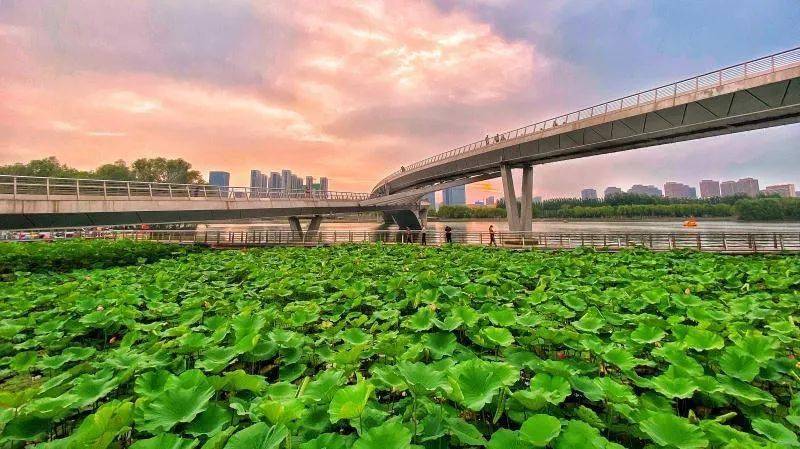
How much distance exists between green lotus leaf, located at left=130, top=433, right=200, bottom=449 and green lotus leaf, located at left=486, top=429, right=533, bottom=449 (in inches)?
49.6

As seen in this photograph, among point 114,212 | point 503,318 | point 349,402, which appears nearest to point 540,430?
point 349,402

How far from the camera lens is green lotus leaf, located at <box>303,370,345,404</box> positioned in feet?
6.38

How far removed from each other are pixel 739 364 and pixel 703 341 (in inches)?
13.5

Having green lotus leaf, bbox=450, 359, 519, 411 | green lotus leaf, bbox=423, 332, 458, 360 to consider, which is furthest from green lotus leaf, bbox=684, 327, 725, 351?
green lotus leaf, bbox=423, 332, 458, 360

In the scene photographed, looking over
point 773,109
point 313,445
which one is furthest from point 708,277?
point 773,109

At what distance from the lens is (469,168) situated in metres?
35.8

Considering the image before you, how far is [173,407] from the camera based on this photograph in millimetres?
1765

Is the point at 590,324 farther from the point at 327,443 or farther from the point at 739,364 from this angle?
the point at 327,443

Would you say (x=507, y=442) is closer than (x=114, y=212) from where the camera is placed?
Yes

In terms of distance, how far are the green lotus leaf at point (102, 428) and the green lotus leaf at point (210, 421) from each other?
28 centimetres

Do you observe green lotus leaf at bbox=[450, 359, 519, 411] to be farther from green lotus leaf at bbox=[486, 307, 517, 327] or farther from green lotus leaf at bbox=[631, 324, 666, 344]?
green lotus leaf at bbox=[631, 324, 666, 344]

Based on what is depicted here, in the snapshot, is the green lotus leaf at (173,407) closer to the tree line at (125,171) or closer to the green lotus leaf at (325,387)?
the green lotus leaf at (325,387)

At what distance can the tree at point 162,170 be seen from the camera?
6894 cm

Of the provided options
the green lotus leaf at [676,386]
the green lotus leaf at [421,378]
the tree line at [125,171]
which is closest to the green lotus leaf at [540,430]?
the green lotus leaf at [421,378]
